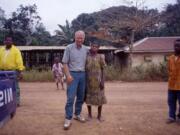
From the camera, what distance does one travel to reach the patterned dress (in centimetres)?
712

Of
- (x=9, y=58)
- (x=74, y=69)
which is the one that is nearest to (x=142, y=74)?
(x=9, y=58)

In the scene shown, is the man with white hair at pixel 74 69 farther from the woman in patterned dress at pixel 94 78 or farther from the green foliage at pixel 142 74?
the green foliage at pixel 142 74

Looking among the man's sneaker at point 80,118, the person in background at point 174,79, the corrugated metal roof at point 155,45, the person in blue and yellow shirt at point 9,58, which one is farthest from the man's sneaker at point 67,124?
the corrugated metal roof at point 155,45

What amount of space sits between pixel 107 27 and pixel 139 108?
78.6 ft

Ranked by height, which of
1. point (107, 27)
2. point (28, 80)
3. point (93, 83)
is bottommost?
point (28, 80)

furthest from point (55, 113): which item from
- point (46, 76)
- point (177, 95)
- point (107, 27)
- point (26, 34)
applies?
point (26, 34)

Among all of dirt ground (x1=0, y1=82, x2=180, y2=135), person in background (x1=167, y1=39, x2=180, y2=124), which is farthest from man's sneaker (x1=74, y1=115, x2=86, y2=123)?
person in background (x1=167, y1=39, x2=180, y2=124)

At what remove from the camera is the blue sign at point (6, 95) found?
4.64m

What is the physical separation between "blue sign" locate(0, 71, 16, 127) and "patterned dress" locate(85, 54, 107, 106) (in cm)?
200

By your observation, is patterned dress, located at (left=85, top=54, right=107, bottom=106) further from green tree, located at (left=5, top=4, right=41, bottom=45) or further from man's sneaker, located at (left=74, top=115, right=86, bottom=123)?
green tree, located at (left=5, top=4, right=41, bottom=45)

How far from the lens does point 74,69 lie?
6859mm

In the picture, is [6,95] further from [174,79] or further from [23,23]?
[23,23]

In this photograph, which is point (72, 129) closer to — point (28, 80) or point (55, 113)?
point (55, 113)

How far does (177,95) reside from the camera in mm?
7270
